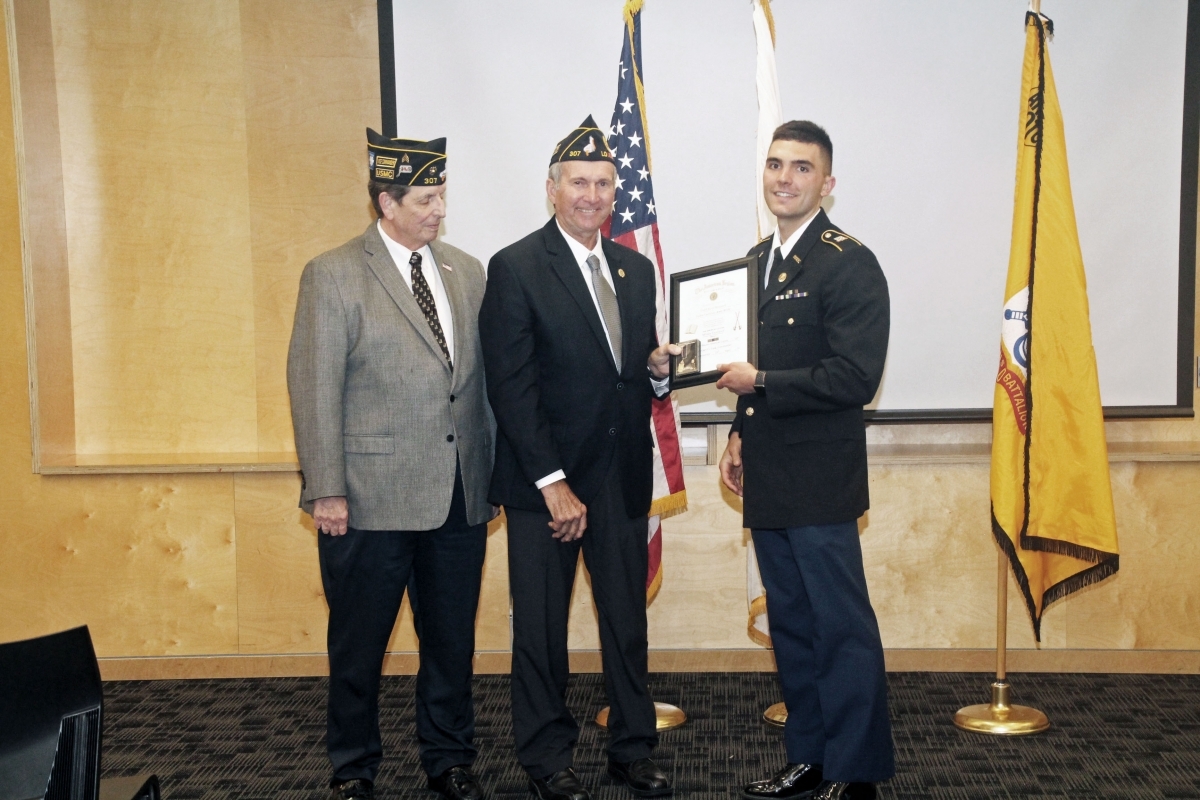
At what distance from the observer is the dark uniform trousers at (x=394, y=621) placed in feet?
9.21

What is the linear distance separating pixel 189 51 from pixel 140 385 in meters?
1.43

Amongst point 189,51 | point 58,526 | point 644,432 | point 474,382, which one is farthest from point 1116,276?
point 58,526

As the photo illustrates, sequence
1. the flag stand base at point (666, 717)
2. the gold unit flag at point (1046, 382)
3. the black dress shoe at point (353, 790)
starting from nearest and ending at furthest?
the black dress shoe at point (353, 790)
the gold unit flag at point (1046, 382)
the flag stand base at point (666, 717)

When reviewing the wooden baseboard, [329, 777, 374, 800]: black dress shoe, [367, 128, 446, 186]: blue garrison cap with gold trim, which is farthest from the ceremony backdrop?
[329, 777, 374, 800]: black dress shoe

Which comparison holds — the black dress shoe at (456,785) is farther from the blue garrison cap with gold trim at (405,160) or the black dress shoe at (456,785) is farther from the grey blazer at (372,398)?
the blue garrison cap with gold trim at (405,160)

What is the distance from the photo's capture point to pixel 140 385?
4406mm

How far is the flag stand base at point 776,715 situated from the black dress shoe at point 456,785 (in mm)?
1074

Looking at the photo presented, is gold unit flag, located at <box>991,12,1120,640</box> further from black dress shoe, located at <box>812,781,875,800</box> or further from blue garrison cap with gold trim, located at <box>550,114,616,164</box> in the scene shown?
blue garrison cap with gold trim, located at <box>550,114,616,164</box>

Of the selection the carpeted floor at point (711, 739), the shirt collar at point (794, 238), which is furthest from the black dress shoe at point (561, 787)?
the shirt collar at point (794, 238)

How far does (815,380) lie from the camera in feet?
8.52

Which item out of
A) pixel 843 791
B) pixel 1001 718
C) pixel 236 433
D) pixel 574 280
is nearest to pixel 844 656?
pixel 843 791

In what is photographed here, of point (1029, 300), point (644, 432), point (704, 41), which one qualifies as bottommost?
point (644, 432)

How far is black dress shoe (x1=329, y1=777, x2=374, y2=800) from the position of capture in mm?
2818

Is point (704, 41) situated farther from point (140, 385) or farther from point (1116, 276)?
point (140, 385)
